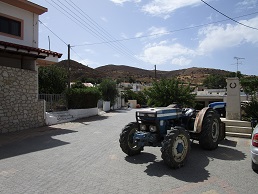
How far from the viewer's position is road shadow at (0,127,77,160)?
8.17m

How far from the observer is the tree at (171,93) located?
45.8ft

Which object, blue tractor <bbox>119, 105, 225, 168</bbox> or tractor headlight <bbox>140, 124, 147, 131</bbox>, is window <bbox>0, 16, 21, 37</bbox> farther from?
tractor headlight <bbox>140, 124, 147, 131</bbox>

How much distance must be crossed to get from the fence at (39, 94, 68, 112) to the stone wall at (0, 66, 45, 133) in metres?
2.28

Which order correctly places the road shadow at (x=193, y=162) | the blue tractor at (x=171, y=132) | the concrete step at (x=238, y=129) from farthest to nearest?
1. the concrete step at (x=238, y=129)
2. the blue tractor at (x=171, y=132)
3. the road shadow at (x=193, y=162)

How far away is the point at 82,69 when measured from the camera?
79.4 meters

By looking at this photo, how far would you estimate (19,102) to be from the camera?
42.4ft

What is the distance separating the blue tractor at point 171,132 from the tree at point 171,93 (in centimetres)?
551

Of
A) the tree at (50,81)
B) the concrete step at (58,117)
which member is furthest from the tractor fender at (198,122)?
the tree at (50,81)

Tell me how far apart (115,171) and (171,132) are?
1680 millimetres

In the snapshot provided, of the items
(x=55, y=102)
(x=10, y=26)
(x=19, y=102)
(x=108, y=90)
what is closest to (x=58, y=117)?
(x=55, y=102)

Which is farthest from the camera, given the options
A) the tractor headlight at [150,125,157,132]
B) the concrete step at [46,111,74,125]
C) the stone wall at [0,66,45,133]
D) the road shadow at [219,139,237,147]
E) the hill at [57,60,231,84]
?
the hill at [57,60,231,84]

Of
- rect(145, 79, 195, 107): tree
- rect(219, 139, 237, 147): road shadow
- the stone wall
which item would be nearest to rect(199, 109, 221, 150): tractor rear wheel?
rect(219, 139, 237, 147): road shadow

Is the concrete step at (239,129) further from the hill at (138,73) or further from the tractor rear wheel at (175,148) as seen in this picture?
the hill at (138,73)

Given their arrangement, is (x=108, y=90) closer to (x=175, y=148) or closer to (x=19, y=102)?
(x=19, y=102)
